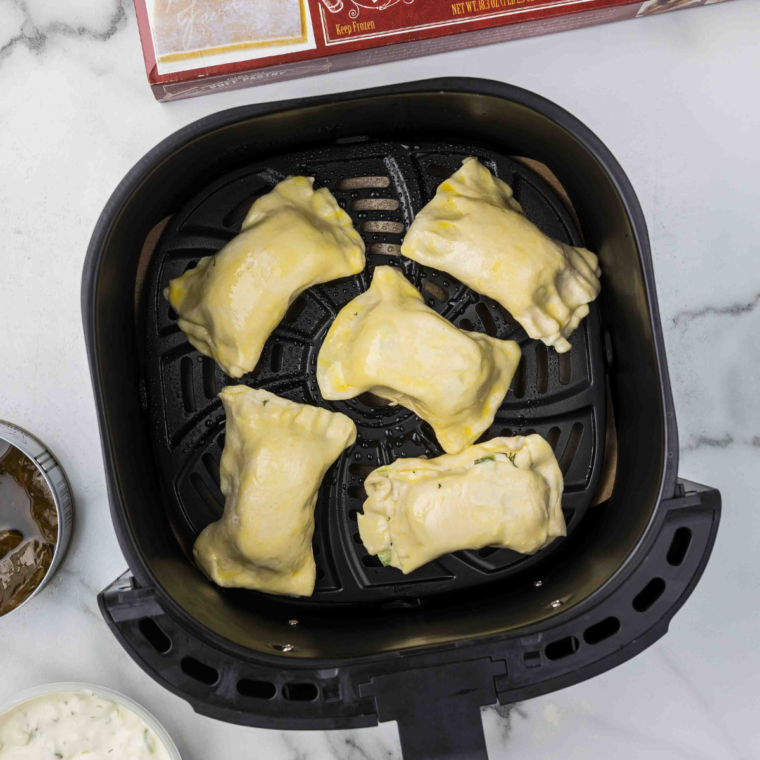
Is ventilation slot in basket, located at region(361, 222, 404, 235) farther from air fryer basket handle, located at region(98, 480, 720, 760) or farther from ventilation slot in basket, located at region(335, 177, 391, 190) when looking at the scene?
air fryer basket handle, located at region(98, 480, 720, 760)

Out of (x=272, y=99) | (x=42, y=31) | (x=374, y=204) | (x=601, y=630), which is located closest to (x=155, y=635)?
(x=601, y=630)

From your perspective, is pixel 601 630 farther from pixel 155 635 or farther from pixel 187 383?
pixel 187 383

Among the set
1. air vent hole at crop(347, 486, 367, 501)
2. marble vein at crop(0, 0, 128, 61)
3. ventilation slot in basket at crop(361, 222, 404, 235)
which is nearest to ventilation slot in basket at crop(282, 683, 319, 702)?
air vent hole at crop(347, 486, 367, 501)

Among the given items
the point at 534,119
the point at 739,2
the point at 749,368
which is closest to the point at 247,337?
the point at 534,119

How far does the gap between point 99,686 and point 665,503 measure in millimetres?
757

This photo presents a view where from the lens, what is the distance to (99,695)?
0.92 meters

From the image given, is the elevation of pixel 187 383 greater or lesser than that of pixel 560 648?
greater

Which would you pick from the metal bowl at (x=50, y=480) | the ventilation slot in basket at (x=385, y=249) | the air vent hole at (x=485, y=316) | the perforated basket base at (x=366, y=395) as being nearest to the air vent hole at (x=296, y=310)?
the perforated basket base at (x=366, y=395)

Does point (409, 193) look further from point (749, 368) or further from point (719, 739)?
point (719, 739)

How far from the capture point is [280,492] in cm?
86

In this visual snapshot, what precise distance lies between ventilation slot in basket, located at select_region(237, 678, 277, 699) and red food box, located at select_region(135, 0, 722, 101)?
0.74 meters

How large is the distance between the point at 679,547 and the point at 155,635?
1.91ft

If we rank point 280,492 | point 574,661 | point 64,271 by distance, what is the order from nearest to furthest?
1. point 574,661
2. point 280,492
3. point 64,271

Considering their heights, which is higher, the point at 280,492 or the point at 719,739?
the point at 280,492
